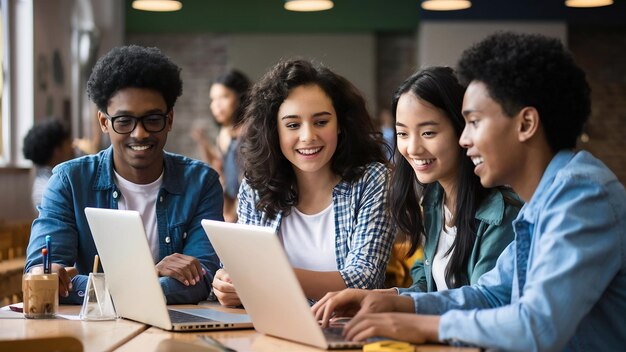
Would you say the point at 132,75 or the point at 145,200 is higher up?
the point at 132,75

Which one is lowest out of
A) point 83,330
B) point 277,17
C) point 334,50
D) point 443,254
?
point 83,330

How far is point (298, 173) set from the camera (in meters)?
3.04

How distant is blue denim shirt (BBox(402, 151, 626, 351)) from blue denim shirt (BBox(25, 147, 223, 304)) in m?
1.11

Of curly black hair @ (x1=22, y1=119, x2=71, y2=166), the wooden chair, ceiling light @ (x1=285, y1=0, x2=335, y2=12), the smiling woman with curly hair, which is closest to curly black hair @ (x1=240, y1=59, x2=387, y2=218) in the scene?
the smiling woman with curly hair

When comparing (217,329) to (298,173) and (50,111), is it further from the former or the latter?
(50,111)

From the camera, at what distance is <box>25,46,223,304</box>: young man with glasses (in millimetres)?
2846

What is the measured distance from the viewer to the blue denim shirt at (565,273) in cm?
178

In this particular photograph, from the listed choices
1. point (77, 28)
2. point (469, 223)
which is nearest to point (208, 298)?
point (469, 223)

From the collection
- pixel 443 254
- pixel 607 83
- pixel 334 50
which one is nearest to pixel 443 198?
pixel 443 254

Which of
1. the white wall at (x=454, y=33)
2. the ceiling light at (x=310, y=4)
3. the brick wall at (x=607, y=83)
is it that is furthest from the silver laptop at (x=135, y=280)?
the brick wall at (x=607, y=83)

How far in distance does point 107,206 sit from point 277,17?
27.8ft

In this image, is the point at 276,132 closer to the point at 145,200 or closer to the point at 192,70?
the point at 145,200

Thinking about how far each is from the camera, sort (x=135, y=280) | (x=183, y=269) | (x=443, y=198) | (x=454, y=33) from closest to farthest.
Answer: (x=135, y=280), (x=183, y=269), (x=443, y=198), (x=454, y=33)

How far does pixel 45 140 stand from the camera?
6719mm
